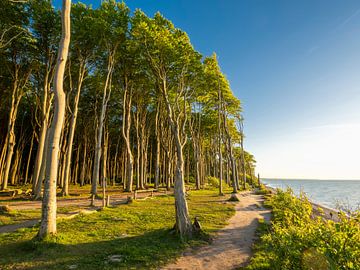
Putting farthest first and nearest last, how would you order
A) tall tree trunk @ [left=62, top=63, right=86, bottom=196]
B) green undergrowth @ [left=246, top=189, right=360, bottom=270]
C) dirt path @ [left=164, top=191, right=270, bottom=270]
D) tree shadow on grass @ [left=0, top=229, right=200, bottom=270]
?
Result: tall tree trunk @ [left=62, top=63, right=86, bottom=196]
dirt path @ [left=164, top=191, right=270, bottom=270]
tree shadow on grass @ [left=0, top=229, right=200, bottom=270]
green undergrowth @ [left=246, top=189, right=360, bottom=270]

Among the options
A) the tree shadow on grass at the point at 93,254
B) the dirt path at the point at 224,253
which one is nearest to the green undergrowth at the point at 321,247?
the dirt path at the point at 224,253

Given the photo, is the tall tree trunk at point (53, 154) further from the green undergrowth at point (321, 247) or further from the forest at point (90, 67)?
the green undergrowth at point (321, 247)

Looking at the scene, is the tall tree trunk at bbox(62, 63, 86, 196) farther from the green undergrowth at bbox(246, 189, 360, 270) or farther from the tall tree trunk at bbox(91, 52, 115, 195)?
the green undergrowth at bbox(246, 189, 360, 270)

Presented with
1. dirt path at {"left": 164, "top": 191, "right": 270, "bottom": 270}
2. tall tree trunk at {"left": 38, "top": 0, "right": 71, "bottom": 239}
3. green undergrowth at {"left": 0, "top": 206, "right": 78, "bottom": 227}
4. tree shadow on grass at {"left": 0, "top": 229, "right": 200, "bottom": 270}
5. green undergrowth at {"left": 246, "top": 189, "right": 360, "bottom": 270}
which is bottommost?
dirt path at {"left": 164, "top": 191, "right": 270, "bottom": 270}

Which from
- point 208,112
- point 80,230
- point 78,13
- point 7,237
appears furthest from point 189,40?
point 208,112

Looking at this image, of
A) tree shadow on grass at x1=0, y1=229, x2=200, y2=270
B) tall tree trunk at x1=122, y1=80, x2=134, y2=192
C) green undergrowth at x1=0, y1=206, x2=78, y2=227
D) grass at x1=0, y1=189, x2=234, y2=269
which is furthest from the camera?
tall tree trunk at x1=122, y1=80, x2=134, y2=192

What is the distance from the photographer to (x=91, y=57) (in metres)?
21.6

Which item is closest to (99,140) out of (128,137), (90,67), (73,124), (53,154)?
(73,124)

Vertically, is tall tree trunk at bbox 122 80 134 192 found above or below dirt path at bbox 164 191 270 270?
above

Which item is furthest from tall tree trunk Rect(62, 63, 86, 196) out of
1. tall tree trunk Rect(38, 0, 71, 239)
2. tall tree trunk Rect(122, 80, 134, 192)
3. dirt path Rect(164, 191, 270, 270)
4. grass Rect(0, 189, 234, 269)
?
dirt path Rect(164, 191, 270, 270)

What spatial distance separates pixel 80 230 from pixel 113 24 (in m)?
18.5

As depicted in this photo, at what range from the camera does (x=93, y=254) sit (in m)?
6.90

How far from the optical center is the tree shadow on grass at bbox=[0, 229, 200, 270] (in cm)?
609

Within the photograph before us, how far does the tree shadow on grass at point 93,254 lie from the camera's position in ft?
20.0
